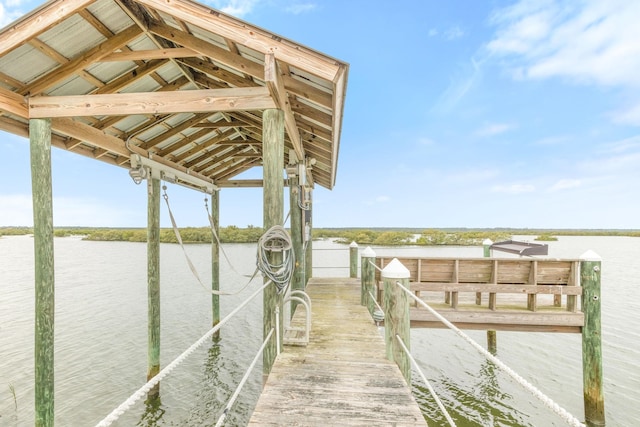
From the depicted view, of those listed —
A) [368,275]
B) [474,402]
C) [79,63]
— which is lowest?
[474,402]

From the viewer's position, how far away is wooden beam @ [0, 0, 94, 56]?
2828 mm

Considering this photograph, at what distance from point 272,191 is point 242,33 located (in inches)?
64.5

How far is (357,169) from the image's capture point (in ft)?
81.8

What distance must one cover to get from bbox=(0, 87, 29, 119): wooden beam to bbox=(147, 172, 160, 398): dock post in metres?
2.06

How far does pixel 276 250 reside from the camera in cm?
303

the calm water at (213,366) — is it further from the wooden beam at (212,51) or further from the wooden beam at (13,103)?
the wooden beam at (212,51)

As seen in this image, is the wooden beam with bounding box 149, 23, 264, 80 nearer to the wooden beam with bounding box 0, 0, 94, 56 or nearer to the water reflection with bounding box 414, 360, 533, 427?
the wooden beam with bounding box 0, 0, 94, 56

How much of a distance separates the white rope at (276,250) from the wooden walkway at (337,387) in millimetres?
854

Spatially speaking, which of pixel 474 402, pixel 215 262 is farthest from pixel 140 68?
pixel 474 402

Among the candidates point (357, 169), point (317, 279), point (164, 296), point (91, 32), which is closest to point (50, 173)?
point (91, 32)

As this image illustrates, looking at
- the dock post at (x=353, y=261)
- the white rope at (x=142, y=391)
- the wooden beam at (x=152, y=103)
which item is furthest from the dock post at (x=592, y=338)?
the white rope at (x=142, y=391)

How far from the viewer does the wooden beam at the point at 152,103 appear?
3.18m

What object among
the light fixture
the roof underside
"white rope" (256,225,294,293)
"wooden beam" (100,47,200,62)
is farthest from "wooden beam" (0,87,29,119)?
"white rope" (256,225,294,293)

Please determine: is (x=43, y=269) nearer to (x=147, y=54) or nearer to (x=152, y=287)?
(x=152, y=287)
